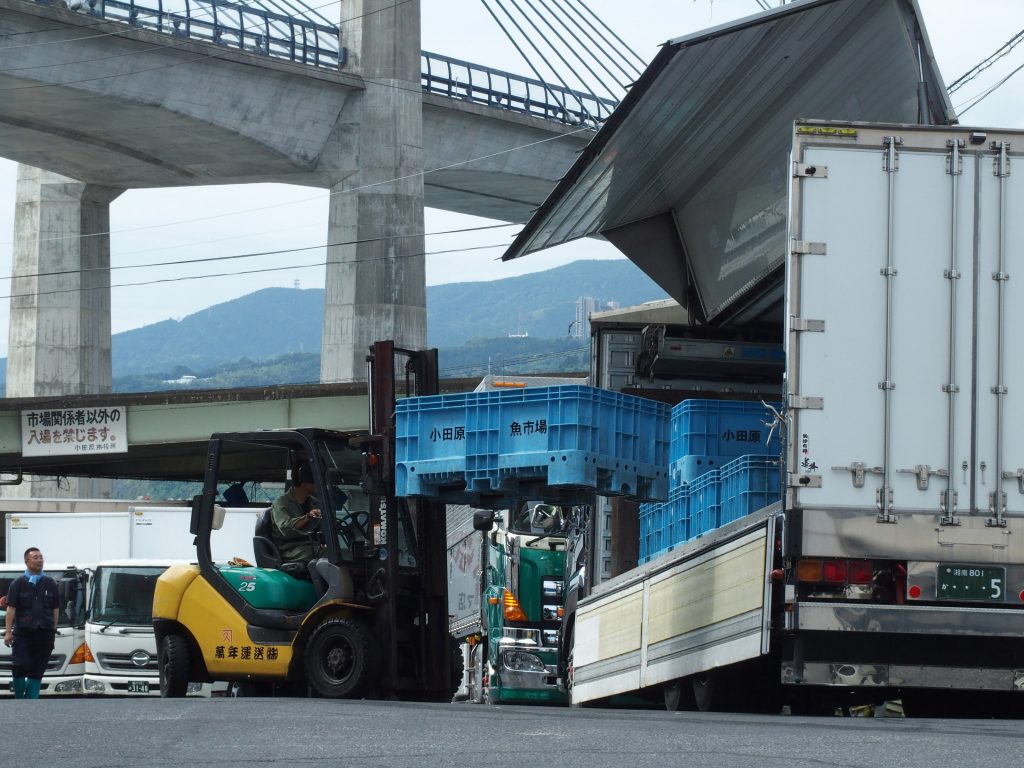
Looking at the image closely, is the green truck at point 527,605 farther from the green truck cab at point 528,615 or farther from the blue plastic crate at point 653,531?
the blue plastic crate at point 653,531

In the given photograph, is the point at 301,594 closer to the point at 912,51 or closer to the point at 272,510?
the point at 272,510

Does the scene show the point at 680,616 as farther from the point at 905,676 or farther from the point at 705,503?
the point at 905,676

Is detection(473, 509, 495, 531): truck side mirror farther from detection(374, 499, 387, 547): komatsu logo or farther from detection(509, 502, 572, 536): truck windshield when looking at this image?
detection(509, 502, 572, 536): truck windshield

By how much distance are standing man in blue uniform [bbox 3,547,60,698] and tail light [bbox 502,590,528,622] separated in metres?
4.53

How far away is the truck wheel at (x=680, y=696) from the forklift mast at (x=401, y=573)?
195 centimetres

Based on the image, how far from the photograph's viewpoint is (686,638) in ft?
40.8

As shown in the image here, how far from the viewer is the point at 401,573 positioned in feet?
45.9

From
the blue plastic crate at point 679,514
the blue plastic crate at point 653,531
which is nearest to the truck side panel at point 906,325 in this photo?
the blue plastic crate at point 679,514

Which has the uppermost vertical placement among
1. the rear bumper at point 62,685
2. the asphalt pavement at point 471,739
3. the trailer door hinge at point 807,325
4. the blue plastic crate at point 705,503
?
the trailer door hinge at point 807,325

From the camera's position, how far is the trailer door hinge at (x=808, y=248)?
1087 cm

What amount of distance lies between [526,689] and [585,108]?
41.9 meters

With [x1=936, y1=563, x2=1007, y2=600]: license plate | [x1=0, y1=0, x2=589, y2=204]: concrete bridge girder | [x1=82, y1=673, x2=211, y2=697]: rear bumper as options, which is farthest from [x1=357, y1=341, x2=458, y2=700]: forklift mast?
[x1=0, y1=0, x2=589, y2=204]: concrete bridge girder

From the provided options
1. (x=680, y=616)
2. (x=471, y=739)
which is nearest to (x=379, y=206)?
(x=680, y=616)

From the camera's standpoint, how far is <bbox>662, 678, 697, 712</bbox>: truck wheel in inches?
513
